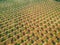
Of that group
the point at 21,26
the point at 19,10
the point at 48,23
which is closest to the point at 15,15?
the point at 19,10

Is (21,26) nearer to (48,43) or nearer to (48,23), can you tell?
(48,23)

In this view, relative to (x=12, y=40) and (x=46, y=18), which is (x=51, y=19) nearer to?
(x=46, y=18)

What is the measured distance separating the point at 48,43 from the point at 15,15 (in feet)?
9.56

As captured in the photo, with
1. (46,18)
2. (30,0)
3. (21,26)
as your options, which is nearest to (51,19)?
(46,18)

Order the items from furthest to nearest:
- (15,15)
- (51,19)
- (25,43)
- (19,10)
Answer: (19,10) → (15,15) → (51,19) → (25,43)

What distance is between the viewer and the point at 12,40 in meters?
4.09

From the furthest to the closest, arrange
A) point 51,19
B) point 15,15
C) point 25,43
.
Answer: point 15,15
point 51,19
point 25,43

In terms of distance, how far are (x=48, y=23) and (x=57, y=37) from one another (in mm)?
1202

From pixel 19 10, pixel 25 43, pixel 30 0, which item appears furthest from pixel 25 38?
pixel 30 0

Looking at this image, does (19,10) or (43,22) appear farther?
(19,10)

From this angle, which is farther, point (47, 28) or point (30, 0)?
point (30, 0)

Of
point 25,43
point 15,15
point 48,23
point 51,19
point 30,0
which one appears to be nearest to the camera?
point 25,43

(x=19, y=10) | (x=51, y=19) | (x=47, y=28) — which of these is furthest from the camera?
(x=19, y=10)

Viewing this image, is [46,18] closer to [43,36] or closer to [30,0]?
[43,36]
